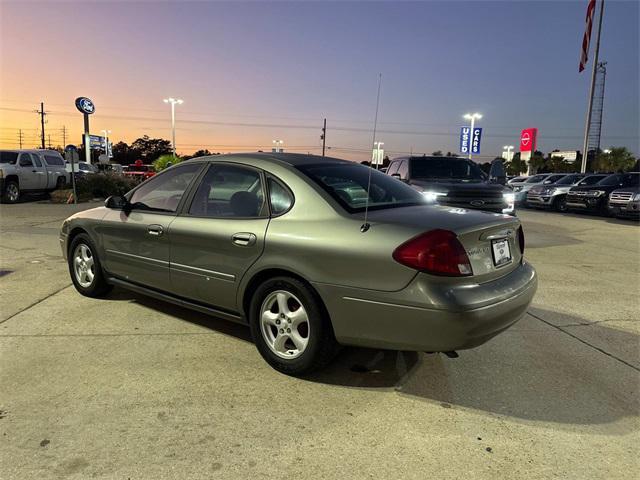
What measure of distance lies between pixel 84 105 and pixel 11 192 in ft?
50.8

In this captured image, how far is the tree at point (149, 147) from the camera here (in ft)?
342

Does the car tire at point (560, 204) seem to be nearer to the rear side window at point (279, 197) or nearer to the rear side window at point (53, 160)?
the rear side window at point (279, 197)

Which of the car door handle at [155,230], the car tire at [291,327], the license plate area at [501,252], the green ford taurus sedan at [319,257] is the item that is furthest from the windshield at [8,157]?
the license plate area at [501,252]

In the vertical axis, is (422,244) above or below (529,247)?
above

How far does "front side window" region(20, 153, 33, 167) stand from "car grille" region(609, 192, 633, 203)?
68.9 feet

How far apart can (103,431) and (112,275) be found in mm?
2391

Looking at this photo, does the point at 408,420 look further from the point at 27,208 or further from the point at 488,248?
the point at 27,208

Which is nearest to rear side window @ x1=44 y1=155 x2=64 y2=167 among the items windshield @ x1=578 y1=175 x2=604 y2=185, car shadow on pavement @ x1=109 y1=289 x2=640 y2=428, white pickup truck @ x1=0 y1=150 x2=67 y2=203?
white pickup truck @ x1=0 y1=150 x2=67 y2=203

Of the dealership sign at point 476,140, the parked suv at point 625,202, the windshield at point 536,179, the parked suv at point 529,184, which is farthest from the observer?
the dealership sign at point 476,140

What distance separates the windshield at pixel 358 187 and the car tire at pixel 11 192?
1727 cm

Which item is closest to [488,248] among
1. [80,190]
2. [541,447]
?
[541,447]

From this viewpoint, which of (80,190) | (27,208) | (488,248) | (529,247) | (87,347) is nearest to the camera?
(488,248)

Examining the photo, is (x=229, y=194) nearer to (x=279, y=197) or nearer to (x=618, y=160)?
(x=279, y=197)

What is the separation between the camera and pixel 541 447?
8.63 feet
